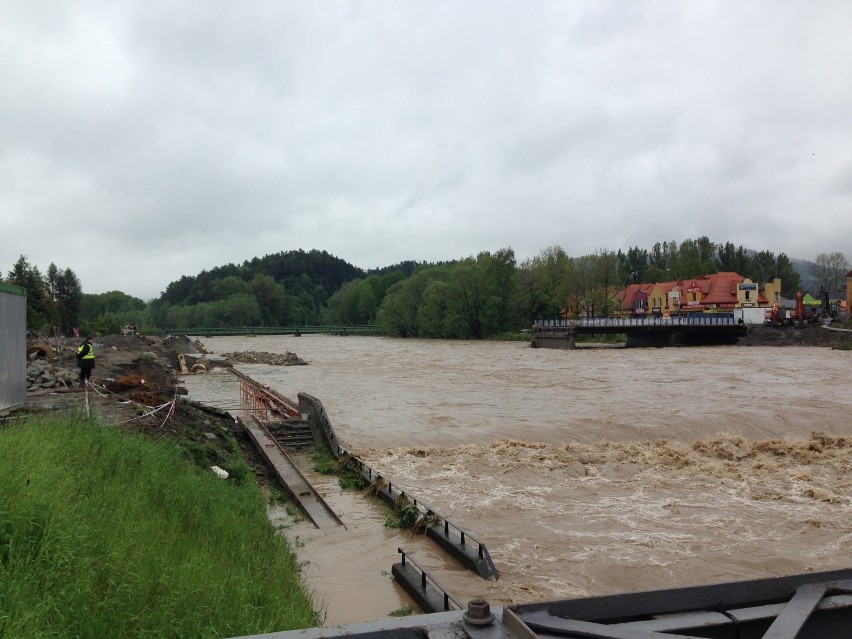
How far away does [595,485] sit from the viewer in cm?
1445

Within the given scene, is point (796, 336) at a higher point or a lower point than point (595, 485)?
higher

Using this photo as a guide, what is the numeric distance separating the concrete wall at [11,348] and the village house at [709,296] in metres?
105

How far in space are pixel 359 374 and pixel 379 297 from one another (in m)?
128

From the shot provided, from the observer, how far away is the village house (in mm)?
108750

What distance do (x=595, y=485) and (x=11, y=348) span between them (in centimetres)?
1360

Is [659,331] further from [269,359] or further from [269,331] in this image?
[269,331]

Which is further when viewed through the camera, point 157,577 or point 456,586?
point 456,586

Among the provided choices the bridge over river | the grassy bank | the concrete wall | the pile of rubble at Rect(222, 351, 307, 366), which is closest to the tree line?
the bridge over river

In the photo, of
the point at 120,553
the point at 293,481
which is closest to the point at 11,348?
the point at 293,481

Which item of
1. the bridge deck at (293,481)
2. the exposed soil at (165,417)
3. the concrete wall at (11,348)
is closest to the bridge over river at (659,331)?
the exposed soil at (165,417)

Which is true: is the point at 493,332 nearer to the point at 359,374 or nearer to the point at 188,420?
the point at 359,374

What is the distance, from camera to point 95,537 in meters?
5.43

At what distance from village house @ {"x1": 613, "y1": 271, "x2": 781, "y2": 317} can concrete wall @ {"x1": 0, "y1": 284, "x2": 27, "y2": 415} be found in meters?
105

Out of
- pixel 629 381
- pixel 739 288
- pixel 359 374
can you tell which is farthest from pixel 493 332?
pixel 629 381
